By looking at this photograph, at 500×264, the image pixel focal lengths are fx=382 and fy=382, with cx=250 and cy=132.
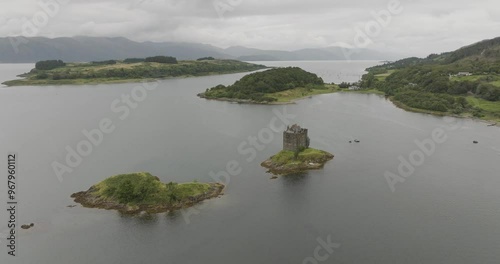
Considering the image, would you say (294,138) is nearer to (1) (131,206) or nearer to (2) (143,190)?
(2) (143,190)

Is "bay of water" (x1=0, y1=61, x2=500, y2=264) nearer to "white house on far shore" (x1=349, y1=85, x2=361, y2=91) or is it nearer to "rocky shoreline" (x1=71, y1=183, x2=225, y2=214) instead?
"rocky shoreline" (x1=71, y1=183, x2=225, y2=214)

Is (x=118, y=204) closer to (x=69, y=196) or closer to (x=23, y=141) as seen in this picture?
(x=69, y=196)

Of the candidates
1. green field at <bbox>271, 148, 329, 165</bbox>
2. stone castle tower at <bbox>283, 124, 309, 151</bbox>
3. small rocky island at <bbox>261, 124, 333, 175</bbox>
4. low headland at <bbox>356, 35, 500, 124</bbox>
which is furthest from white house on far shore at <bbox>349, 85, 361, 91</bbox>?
stone castle tower at <bbox>283, 124, 309, 151</bbox>

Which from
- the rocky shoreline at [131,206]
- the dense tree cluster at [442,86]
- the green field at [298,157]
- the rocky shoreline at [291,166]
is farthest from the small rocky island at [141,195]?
the dense tree cluster at [442,86]

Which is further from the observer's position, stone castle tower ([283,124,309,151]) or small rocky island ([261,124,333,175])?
stone castle tower ([283,124,309,151])

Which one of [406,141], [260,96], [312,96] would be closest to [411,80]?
[312,96]

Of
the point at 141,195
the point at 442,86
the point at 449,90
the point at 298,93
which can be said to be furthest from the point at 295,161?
the point at 442,86
